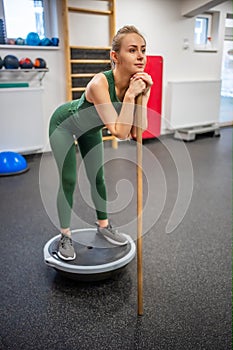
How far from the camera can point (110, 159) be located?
3986 mm

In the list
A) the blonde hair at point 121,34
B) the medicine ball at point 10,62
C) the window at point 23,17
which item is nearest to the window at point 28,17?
the window at point 23,17

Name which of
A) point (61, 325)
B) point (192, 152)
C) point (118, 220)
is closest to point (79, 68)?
point (192, 152)

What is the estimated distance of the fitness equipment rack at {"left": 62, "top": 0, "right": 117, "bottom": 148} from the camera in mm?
3896

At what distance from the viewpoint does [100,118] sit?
1.49 metres

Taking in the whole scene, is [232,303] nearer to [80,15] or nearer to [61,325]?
[61,325]

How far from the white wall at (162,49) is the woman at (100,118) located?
87.9 inches

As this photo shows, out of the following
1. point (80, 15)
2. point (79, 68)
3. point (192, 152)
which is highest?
point (80, 15)

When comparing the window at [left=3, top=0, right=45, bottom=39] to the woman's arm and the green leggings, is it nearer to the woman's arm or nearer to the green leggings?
the green leggings

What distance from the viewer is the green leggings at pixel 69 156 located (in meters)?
1.68

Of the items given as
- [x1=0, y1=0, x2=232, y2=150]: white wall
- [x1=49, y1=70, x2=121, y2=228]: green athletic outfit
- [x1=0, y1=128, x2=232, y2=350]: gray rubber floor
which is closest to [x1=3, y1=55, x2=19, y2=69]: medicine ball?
[x1=0, y1=0, x2=232, y2=150]: white wall

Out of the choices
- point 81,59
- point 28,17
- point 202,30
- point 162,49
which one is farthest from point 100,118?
point 202,30

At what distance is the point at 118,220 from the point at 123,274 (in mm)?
699

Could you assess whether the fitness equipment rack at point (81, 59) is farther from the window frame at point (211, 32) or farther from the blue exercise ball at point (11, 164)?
the window frame at point (211, 32)

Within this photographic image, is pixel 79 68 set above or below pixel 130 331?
above
